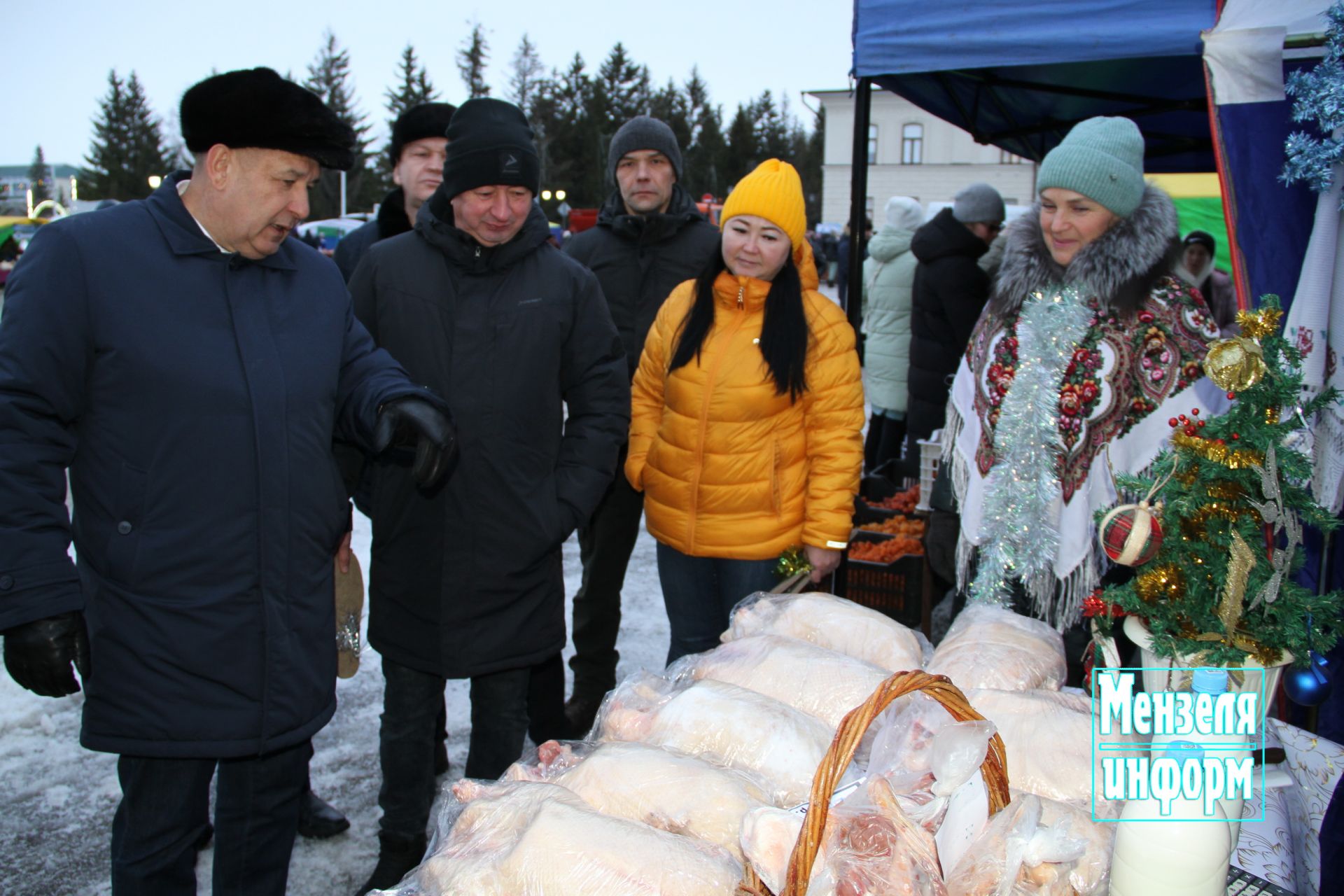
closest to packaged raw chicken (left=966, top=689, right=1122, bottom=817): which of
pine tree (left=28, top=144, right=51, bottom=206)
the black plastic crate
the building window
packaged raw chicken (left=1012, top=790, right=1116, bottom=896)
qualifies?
packaged raw chicken (left=1012, top=790, right=1116, bottom=896)

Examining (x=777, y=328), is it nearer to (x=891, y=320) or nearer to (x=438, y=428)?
(x=438, y=428)

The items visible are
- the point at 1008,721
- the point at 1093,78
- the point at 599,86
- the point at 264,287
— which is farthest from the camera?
the point at 599,86

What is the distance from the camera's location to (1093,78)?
15.8ft

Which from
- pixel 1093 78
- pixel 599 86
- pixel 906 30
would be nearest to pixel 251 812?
pixel 906 30

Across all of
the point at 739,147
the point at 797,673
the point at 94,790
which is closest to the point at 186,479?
the point at 797,673

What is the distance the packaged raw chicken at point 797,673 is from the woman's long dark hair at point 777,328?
106 centimetres

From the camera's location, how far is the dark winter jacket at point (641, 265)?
3.53 metres

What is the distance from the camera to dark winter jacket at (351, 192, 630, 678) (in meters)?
2.48

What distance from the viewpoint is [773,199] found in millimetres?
2729

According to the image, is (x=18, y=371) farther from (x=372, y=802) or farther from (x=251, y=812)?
(x=372, y=802)

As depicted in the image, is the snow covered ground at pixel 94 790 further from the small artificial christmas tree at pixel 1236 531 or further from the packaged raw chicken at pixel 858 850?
the small artificial christmas tree at pixel 1236 531

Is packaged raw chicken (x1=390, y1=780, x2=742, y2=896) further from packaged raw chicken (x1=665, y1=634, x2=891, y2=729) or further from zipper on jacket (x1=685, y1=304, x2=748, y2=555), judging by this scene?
zipper on jacket (x1=685, y1=304, x2=748, y2=555)

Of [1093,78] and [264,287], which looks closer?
[264,287]

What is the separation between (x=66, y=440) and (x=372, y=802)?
174 centimetres
